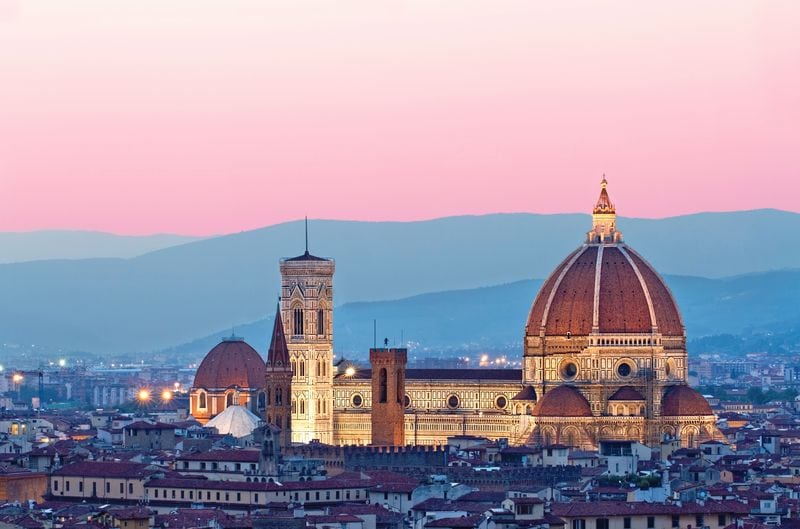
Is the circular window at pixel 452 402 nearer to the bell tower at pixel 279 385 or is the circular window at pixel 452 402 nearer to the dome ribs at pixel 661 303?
the bell tower at pixel 279 385

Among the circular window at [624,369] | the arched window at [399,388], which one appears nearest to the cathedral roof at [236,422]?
the arched window at [399,388]

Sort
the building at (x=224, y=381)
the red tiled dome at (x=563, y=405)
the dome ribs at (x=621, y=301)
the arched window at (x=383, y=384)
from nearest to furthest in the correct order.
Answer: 1. the red tiled dome at (x=563, y=405)
2. the dome ribs at (x=621, y=301)
3. the arched window at (x=383, y=384)
4. the building at (x=224, y=381)

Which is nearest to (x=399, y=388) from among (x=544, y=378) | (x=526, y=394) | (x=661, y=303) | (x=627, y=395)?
(x=526, y=394)

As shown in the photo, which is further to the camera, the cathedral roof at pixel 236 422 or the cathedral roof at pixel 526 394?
the cathedral roof at pixel 236 422

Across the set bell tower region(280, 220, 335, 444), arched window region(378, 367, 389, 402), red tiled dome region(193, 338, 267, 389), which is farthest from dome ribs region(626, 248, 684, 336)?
red tiled dome region(193, 338, 267, 389)

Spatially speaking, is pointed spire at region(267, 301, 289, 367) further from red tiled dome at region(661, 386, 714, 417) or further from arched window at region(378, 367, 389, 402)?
red tiled dome at region(661, 386, 714, 417)

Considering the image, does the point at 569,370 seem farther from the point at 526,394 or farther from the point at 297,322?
the point at 297,322

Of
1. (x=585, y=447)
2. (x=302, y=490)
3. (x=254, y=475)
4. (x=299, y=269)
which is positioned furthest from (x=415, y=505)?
(x=299, y=269)
